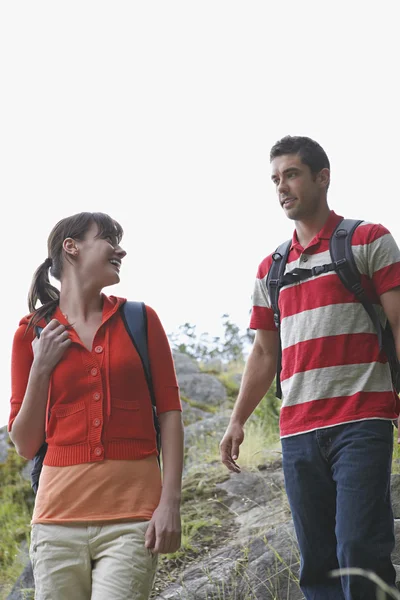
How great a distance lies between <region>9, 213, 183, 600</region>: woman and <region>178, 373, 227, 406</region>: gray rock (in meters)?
6.64

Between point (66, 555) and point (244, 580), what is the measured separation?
2.06 metres

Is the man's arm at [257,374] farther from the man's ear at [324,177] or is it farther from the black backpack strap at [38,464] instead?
the black backpack strap at [38,464]

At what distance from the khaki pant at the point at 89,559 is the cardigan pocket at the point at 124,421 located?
1.08ft

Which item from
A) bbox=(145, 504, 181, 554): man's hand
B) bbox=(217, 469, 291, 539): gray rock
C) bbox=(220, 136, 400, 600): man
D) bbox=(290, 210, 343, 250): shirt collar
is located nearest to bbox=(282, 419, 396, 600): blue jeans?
bbox=(220, 136, 400, 600): man

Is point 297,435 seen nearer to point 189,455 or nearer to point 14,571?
point 14,571

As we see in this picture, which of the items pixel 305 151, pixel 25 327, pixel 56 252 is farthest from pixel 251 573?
pixel 305 151

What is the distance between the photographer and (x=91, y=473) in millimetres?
2777

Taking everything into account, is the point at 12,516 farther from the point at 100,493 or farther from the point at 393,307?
the point at 393,307

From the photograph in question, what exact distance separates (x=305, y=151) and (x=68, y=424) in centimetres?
177

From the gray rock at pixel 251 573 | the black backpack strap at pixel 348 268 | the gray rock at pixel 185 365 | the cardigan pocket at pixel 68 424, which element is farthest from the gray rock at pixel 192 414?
the cardigan pocket at pixel 68 424

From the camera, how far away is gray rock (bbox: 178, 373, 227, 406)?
32.0ft

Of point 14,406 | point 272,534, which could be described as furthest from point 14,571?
point 14,406

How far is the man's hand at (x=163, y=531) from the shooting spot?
8.54 feet

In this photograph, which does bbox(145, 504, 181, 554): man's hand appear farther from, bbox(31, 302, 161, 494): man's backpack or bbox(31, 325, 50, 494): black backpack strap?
bbox(31, 325, 50, 494): black backpack strap
